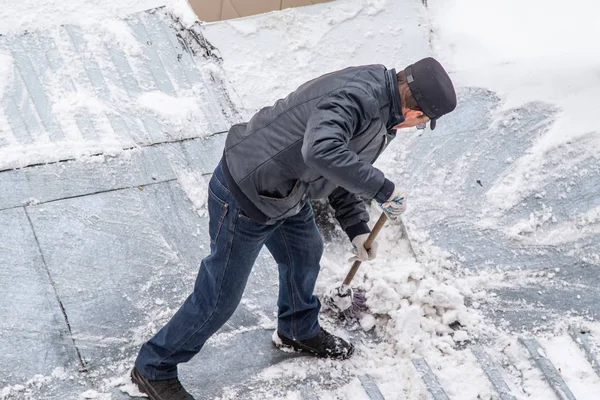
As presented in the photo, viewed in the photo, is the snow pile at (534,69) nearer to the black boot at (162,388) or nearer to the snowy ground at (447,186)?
the snowy ground at (447,186)

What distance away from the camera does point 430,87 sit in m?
2.75

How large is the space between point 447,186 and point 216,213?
175 cm

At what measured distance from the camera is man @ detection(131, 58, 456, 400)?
2.72 m

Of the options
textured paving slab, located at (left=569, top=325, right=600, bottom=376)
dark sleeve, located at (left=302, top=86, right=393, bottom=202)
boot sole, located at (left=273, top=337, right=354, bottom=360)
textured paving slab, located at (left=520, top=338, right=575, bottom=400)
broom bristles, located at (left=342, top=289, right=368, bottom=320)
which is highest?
dark sleeve, located at (left=302, top=86, right=393, bottom=202)

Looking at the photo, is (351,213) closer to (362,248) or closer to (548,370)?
(362,248)

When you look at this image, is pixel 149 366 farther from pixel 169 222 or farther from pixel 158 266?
pixel 169 222

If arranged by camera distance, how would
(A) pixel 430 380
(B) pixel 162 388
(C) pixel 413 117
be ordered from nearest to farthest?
(C) pixel 413 117, (B) pixel 162 388, (A) pixel 430 380

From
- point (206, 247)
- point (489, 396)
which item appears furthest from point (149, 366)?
point (489, 396)

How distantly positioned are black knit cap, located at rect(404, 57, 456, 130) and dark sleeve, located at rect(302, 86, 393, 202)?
151 millimetres

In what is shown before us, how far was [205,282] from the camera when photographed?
309 centimetres

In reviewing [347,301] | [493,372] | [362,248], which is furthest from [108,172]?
[493,372]

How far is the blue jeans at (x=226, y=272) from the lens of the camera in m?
2.97

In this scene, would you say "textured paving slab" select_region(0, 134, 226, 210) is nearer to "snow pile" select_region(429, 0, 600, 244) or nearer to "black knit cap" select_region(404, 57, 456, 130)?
"snow pile" select_region(429, 0, 600, 244)

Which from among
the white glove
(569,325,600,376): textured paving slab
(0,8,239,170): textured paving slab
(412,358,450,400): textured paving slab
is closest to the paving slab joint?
(0,8,239,170): textured paving slab
